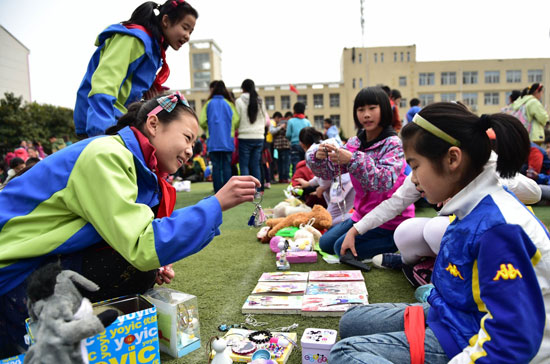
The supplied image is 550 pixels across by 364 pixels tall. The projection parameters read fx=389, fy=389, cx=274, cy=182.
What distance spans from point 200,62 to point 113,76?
2108 inches

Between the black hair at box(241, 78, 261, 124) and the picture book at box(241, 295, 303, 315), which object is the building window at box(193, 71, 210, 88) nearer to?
the black hair at box(241, 78, 261, 124)

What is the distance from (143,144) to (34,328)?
0.68 metres

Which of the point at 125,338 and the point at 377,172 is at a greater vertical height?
the point at 377,172

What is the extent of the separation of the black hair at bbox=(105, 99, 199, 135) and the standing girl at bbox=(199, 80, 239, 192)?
138 inches

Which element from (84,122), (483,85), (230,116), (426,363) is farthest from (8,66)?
(483,85)

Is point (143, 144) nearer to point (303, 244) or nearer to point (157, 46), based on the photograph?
point (157, 46)

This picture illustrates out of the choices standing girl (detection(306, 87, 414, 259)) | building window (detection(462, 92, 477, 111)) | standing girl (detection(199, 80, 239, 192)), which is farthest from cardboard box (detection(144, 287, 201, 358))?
building window (detection(462, 92, 477, 111))

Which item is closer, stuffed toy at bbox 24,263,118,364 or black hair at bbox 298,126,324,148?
stuffed toy at bbox 24,263,118,364

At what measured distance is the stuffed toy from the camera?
2.97 feet

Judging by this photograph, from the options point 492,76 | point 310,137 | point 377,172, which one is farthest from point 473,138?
point 492,76

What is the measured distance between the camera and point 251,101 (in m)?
5.55

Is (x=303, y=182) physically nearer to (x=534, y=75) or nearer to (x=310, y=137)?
(x=310, y=137)

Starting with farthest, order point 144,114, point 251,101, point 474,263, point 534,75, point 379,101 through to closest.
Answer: point 534,75 < point 251,101 < point 379,101 < point 144,114 < point 474,263

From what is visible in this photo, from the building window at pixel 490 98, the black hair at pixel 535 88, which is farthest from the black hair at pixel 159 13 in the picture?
the building window at pixel 490 98
